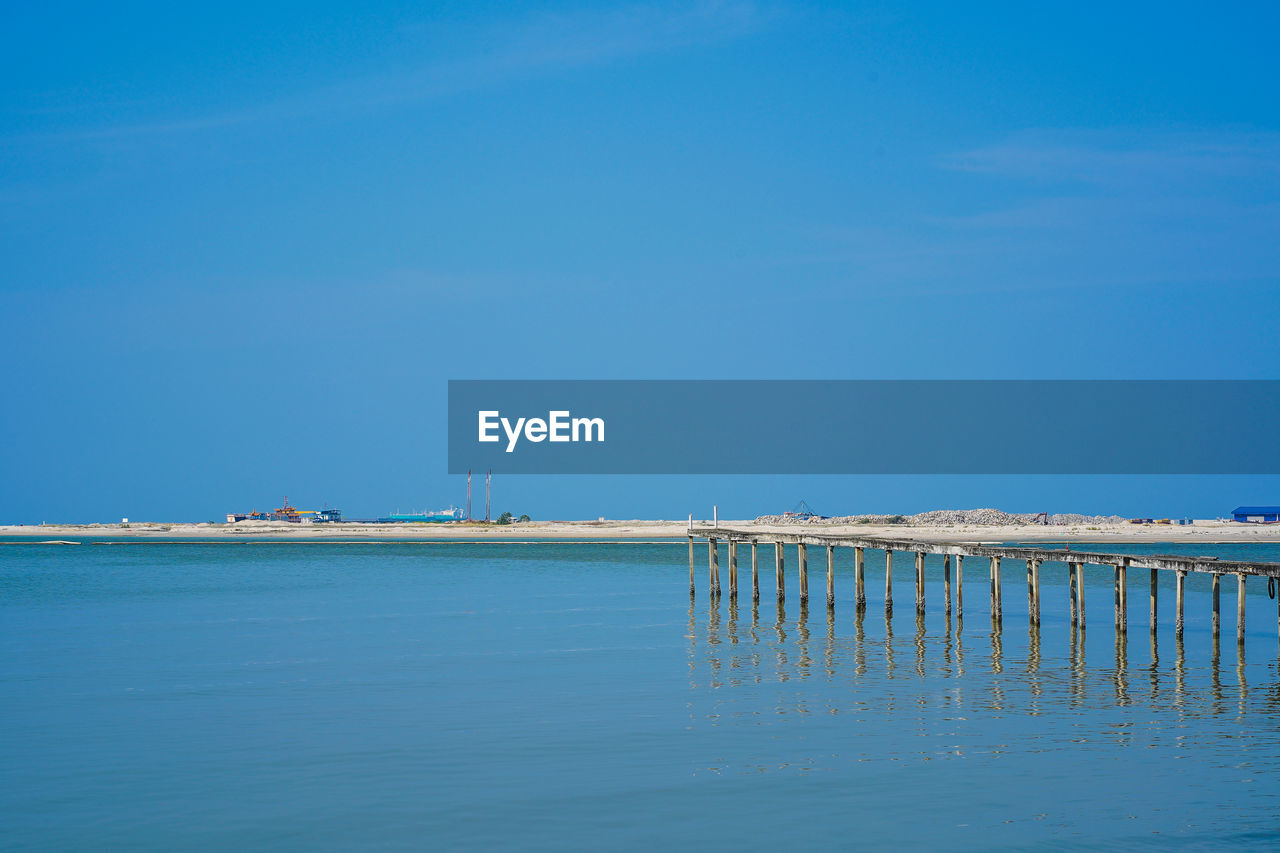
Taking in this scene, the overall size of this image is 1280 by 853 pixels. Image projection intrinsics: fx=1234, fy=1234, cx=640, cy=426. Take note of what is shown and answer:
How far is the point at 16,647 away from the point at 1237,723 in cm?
2367

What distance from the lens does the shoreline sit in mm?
87875

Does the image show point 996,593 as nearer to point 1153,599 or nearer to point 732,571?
point 1153,599

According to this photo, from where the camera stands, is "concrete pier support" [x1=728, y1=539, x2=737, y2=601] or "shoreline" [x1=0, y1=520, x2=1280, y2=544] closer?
"concrete pier support" [x1=728, y1=539, x2=737, y2=601]

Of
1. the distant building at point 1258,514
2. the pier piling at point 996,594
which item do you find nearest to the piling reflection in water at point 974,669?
the pier piling at point 996,594

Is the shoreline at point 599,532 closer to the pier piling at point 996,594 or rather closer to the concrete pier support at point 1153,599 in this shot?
the pier piling at point 996,594

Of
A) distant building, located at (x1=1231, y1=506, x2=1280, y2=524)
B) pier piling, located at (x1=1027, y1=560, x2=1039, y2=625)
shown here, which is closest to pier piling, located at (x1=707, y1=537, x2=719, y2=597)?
pier piling, located at (x1=1027, y1=560, x2=1039, y2=625)

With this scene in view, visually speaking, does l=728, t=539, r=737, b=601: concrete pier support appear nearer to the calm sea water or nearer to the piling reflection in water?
the calm sea water

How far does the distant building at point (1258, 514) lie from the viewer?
390 feet

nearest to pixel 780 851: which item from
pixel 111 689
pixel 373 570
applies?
pixel 111 689

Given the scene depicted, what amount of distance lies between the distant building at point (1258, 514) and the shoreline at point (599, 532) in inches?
160

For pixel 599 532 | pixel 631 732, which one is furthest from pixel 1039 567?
pixel 599 532

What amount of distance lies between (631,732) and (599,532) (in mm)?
100449

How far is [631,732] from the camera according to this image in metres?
16.4

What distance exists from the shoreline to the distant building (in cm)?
407
